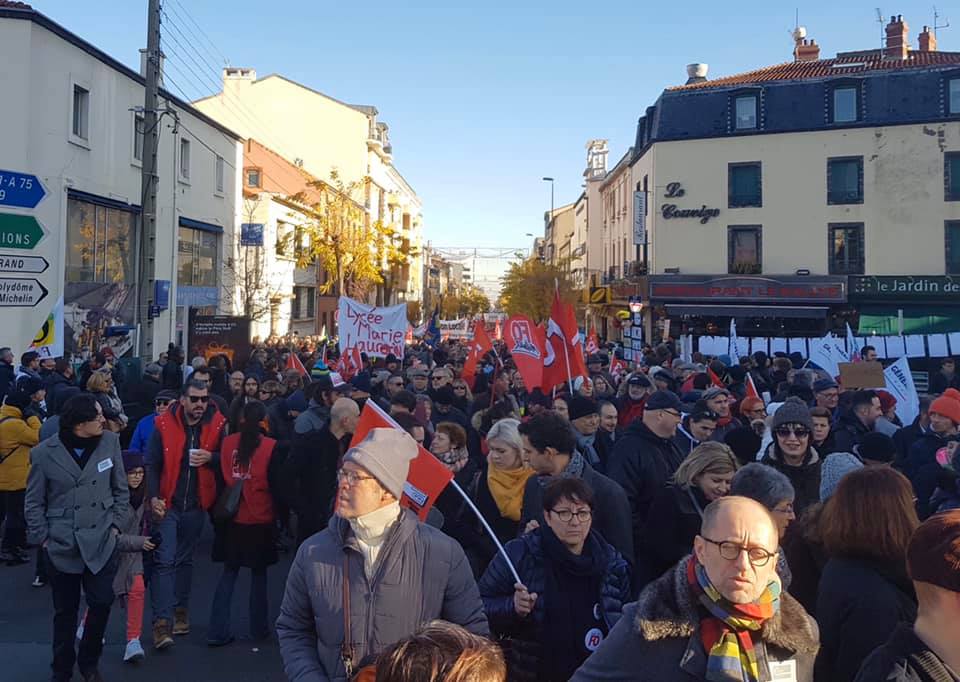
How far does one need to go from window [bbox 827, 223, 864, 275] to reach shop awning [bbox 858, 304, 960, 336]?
5.23ft

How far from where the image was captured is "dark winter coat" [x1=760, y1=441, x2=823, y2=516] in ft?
16.8

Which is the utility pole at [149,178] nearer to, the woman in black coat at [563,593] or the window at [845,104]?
the woman in black coat at [563,593]

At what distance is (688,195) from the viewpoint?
34344 millimetres

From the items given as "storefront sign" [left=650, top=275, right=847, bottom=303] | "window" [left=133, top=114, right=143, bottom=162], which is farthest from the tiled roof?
"window" [left=133, top=114, right=143, bottom=162]

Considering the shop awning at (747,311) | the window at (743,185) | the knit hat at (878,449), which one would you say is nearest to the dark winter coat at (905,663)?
the knit hat at (878,449)

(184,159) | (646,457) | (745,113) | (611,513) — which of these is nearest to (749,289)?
(745,113)

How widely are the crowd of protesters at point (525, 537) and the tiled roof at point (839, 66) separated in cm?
2837

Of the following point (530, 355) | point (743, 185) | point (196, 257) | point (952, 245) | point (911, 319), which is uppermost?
point (743, 185)

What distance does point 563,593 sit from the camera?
366 cm

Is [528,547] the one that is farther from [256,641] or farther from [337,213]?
[337,213]

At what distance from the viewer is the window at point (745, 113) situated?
33469 millimetres

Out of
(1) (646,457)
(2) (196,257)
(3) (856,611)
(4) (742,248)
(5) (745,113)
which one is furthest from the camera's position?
(4) (742,248)

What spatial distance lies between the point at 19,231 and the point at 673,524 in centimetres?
532

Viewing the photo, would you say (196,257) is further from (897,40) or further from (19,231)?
(897,40)
